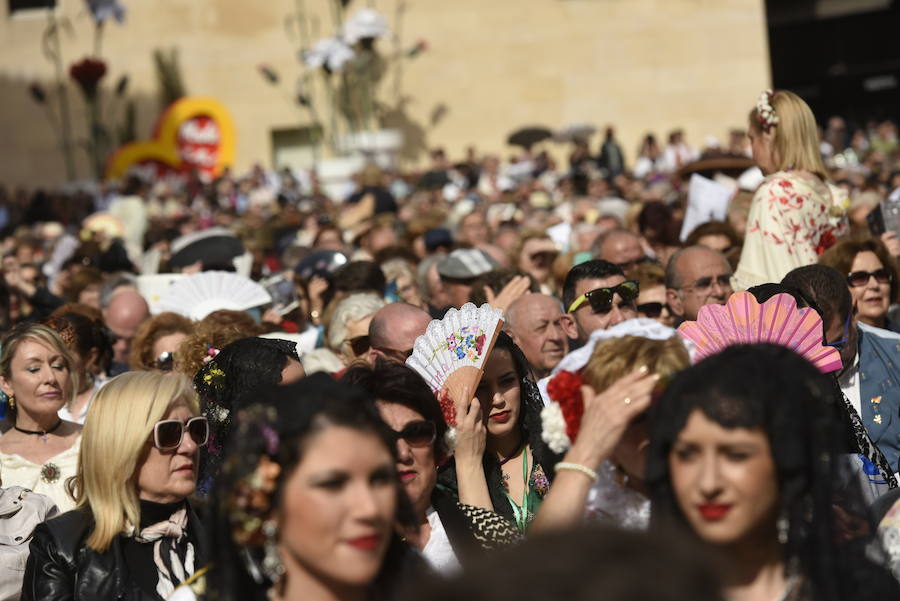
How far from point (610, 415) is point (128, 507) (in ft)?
6.02

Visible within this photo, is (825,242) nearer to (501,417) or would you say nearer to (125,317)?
(501,417)

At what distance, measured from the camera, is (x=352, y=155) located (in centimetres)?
2867

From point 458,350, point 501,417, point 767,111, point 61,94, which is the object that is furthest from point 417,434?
point 61,94

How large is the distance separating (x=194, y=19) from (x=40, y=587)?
2810 centimetres

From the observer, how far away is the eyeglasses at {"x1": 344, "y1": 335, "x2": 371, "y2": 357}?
670cm

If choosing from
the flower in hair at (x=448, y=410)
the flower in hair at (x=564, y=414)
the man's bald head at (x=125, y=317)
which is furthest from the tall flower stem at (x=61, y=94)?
the flower in hair at (x=564, y=414)

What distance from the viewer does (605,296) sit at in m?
6.39

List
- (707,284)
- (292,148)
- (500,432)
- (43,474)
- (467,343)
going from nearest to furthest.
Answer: (467,343), (500,432), (43,474), (707,284), (292,148)

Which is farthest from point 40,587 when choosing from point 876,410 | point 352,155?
point 352,155

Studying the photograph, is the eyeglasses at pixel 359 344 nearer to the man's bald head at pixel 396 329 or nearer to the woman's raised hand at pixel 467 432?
the man's bald head at pixel 396 329

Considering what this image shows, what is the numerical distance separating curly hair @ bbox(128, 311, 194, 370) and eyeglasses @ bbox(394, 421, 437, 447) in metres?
3.15

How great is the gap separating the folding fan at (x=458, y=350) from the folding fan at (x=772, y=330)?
84 centimetres

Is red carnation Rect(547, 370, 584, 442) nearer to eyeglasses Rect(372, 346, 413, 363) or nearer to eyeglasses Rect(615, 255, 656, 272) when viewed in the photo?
eyeglasses Rect(372, 346, 413, 363)

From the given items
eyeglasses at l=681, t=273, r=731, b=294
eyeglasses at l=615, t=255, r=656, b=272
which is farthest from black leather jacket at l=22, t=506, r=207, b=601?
eyeglasses at l=615, t=255, r=656, b=272
